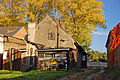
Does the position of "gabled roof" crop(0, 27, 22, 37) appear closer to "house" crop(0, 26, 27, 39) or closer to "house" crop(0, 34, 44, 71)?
"house" crop(0, 26, 27, 39)

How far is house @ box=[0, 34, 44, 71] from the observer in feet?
74.5

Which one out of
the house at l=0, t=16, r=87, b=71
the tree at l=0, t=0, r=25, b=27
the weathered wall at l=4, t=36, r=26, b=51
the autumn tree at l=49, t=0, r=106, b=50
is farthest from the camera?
the tree at l=0, t=0, r=25, b=27

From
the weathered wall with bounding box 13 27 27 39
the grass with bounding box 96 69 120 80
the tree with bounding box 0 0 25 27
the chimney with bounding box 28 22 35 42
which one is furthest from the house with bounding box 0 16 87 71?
the grass with bounding box 96 69 120 80

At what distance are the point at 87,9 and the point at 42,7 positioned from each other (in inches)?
393

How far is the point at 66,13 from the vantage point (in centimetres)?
3803

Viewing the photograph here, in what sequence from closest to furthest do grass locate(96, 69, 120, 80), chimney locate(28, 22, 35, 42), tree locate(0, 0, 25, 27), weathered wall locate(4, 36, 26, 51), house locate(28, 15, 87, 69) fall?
grass locate(96, 69, 120, 80) → weathered wall locate(4, 36, 26, 51) → house locate(28, 15, 87, 69) → chimney locate(28, 22, 35, 42) → tree locate(0, 0, 25, 27)

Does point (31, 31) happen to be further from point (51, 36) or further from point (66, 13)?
point (66, 13)

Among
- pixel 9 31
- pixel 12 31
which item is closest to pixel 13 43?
pixel 12 31

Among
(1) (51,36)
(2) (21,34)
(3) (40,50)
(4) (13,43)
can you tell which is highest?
(2) (21,34)

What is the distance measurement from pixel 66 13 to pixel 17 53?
57.8 feet

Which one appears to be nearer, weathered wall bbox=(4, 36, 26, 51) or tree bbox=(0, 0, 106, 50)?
weathered wall bbox=(4, 36, 26, 51)

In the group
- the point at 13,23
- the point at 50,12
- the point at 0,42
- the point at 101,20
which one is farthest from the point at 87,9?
the point at 0,42

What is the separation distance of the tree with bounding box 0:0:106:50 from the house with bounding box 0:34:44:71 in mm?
11786

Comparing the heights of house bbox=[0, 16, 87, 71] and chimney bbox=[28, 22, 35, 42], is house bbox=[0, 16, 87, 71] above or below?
below
